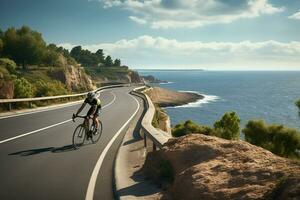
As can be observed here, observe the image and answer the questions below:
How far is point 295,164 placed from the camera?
5.32 m

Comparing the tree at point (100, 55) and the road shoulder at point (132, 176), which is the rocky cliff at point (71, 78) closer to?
the road shoulder at point (132, 176)

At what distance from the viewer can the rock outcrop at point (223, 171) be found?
14.8 ft

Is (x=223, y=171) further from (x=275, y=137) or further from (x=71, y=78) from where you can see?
(x=71, y=78)

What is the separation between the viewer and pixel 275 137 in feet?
100

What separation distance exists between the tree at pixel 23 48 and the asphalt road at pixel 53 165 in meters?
50.8

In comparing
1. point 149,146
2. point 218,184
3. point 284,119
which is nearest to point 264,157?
point 218,184

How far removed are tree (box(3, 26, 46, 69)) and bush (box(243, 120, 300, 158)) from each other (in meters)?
44.4

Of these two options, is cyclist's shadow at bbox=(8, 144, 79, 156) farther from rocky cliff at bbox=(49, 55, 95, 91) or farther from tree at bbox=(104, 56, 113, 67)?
tree at bbox=(104, 56, 113, 67)

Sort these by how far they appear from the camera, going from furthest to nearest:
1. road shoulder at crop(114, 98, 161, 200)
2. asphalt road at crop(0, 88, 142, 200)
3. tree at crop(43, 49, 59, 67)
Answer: tree at crop(43, 49, 59, 67)
asphalt road at crop(0, 88, 142, 200)
road shoulder at crop(114, 98, 161, 200)

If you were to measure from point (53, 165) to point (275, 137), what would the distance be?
82.6 ft

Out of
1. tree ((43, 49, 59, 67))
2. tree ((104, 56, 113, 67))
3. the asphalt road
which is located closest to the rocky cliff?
tree ((43, 49, 59, 67))

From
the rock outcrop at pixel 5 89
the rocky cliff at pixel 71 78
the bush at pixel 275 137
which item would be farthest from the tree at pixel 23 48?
the bush at pixel 275 137

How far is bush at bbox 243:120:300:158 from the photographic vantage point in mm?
27922

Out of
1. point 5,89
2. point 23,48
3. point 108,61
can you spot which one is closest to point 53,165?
point 5,89
